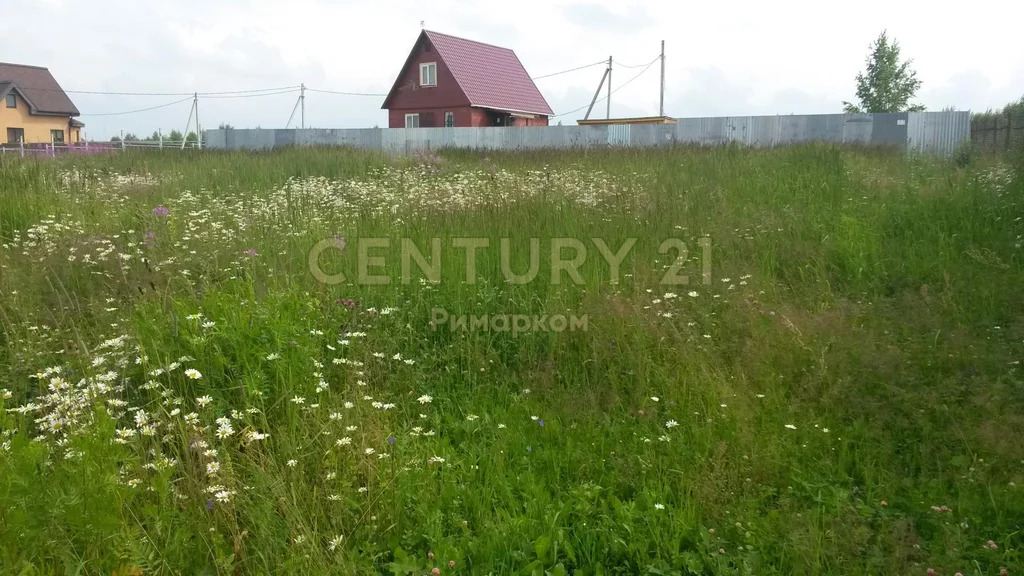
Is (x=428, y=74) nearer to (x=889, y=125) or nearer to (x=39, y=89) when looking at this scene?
(x=889, y=125)

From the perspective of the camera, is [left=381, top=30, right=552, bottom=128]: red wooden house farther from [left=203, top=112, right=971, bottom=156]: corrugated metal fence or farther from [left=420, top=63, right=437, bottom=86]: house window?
[left=203, top=112, right=971, bottom=156]: corrugated metal fence

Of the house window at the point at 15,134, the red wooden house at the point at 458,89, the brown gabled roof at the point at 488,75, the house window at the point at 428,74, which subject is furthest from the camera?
the house window at the point at 15,134

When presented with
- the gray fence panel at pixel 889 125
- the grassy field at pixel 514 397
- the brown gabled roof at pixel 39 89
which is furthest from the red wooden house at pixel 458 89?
the brown gabled roof at pixel 39 89

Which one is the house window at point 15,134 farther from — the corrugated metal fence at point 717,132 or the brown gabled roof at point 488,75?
the corrugated metal fence at point 717,132

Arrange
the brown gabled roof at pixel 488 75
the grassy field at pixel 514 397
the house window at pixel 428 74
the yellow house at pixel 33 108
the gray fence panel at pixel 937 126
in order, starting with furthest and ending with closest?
the yellow house at pixel 33 108 < the house window at pixel 428 74 < the brown gabled roof at pixel 488 75 < the gray fence panel at pixel 937 126 < the grassy field at pixel 514 397

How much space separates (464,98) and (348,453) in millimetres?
28293

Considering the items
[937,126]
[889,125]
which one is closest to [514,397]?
[889,125]

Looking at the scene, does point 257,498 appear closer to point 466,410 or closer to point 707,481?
point 466,410

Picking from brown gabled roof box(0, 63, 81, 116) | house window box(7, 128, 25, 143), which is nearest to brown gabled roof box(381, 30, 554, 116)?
house window box(7, 128, 25, 143)

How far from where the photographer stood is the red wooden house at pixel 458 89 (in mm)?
29922

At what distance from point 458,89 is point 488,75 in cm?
280

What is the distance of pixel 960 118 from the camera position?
19.5 metres

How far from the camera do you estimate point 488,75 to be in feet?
104

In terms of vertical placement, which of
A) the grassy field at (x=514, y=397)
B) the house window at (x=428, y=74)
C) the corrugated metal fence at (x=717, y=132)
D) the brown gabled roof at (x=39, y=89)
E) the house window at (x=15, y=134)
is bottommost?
the grassy field at (x=514, y=397)
